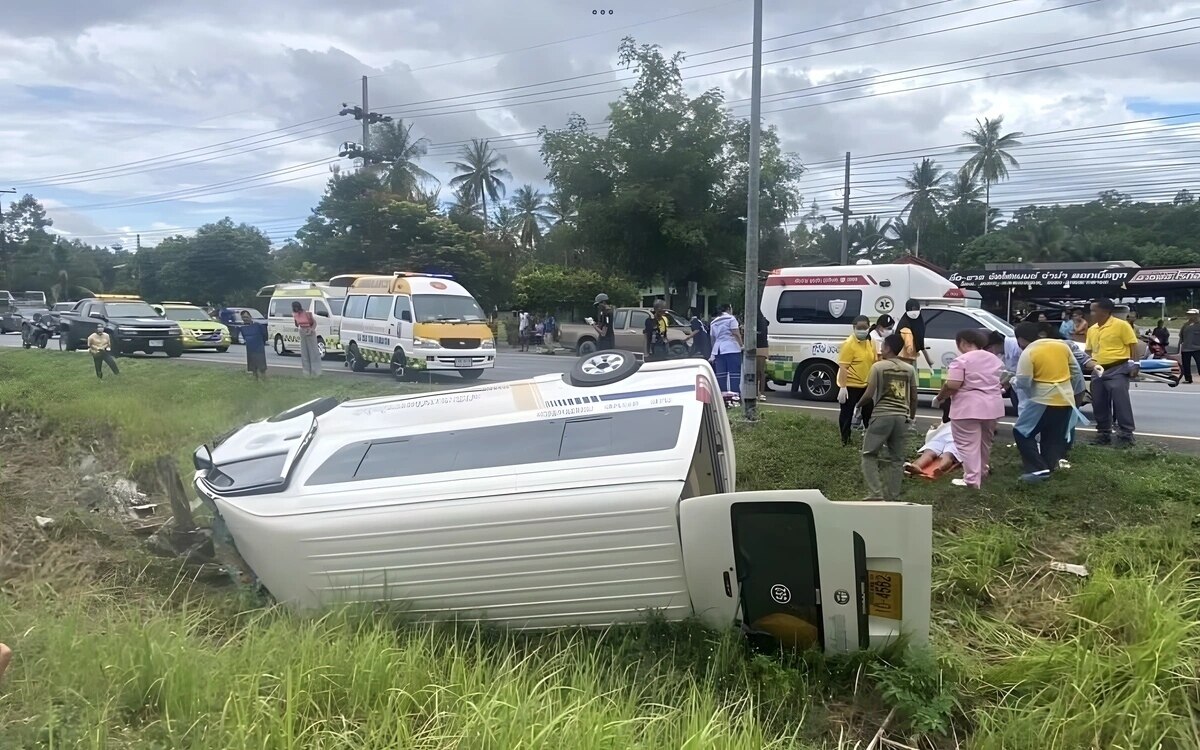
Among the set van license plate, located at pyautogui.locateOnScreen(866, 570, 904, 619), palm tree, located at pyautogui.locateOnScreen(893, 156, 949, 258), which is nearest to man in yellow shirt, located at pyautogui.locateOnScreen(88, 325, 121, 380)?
van license plate, located at pyautogui.locateOnScreen(866, 570, 904, 619)

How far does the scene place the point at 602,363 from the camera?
17.9ft

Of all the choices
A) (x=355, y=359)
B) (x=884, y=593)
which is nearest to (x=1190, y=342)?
(x=884, y=593)

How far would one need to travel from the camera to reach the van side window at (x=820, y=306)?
13805 mm

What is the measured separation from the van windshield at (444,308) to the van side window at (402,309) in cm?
11

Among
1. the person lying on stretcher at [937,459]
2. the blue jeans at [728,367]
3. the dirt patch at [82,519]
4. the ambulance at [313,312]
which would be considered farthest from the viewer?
the ambulance at [313,312]

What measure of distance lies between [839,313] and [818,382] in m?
1.21

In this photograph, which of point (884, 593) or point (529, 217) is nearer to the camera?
point (884, 593)

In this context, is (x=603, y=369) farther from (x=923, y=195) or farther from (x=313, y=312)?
(x=923, y=195)

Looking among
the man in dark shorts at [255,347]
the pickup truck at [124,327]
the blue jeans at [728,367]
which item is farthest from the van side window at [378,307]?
the blue jeans at [728,367]

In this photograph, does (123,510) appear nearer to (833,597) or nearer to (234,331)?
(833,597)

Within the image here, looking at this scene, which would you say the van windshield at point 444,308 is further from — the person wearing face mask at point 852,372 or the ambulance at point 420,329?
the person wearing face mask at point 852,372

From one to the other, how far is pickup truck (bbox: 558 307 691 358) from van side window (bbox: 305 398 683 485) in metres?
12.2

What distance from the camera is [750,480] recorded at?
8.65 metres

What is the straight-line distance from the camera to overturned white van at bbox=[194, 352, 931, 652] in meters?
4.30
